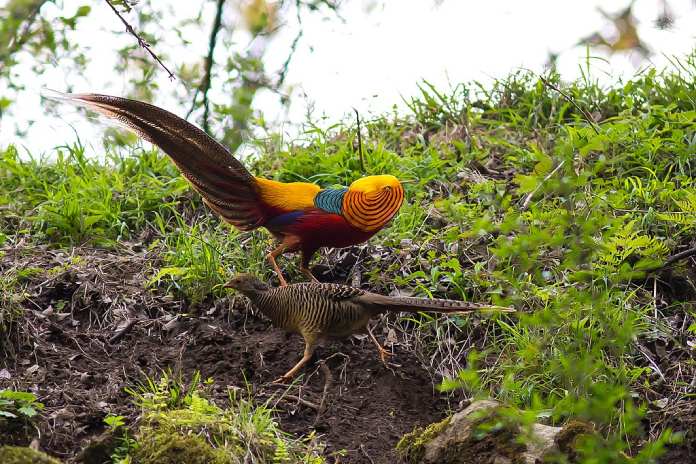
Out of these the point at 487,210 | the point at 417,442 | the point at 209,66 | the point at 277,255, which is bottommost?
the point at 417,442

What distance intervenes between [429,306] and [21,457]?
7.25 feet

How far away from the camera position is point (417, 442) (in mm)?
4195

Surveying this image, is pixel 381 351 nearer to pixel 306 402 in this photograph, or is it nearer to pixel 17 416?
pixel 306 402

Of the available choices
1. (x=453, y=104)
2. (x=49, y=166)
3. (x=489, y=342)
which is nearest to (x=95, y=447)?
(x=489, y=342)

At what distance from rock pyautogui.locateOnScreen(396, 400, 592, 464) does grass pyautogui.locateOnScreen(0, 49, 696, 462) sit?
13 cm

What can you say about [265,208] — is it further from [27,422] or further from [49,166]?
[49,166]

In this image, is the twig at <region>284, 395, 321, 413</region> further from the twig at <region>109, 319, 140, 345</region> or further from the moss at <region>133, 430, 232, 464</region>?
the twig at <region>109, 319, 140, 345</region>

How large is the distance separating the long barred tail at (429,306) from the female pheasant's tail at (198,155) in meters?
1.03

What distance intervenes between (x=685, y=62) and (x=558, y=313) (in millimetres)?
4559

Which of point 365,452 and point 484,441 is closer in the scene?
point 484,441

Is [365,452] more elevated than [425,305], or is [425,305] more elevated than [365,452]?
[425,305]

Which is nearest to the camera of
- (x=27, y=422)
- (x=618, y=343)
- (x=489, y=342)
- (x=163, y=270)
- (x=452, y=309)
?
(x=618, y=343)

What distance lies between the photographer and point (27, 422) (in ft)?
14.5

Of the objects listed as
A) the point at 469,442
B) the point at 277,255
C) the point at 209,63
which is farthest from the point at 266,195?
the point at 209,63
